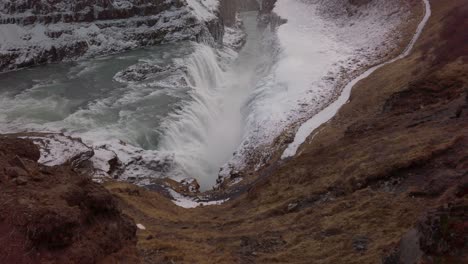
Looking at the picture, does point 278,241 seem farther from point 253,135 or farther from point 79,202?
point 253,135

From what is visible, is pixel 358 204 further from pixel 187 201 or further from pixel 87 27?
pixel 87 27

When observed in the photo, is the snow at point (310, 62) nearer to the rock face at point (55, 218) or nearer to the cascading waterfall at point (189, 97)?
the cascading waterfall at point (189, 97)

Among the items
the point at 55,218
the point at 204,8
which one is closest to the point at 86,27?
the point at 204,8

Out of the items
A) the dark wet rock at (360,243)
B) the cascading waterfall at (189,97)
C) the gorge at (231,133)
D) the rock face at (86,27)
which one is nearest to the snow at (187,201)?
the gorge at (231,133)

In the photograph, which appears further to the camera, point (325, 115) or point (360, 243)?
point (325, 115)

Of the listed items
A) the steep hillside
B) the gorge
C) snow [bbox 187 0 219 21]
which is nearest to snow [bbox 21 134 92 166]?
the gorge

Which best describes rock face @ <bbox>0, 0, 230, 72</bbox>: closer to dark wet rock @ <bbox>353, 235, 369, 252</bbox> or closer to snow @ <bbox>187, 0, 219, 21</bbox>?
snow @ <bbox>187, 0, 219, 21</bbox>
